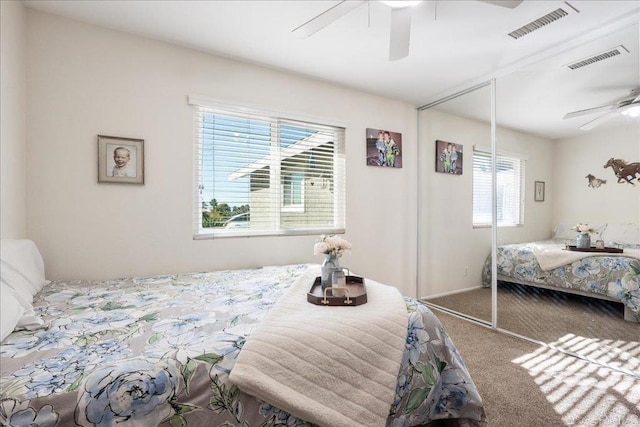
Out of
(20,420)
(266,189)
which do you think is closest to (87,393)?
(20,420)

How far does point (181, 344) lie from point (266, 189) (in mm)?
1908

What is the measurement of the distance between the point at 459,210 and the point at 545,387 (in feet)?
6.20

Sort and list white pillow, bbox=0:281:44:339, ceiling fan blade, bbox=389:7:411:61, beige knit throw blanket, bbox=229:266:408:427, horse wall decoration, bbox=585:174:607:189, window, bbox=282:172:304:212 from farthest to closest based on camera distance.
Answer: window, bbox=282:172:304:212, horse wall decoration, bbox=585:174:607:189, ceiling fan blade, bbox=389:7:411:61, white pillow, bbox=0:281:44:339, beige knit throw blanket, bbox=229:266:408:427

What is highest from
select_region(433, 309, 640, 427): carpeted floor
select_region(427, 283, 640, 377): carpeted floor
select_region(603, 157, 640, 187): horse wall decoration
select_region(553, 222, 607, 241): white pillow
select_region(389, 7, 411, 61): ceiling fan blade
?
select_region(389, 7, 411, 61): ceiling fan blade

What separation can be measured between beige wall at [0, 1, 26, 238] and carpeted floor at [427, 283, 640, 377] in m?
3.88

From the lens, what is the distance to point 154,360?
3.45 feet

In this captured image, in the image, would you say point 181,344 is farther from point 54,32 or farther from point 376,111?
point 376,111

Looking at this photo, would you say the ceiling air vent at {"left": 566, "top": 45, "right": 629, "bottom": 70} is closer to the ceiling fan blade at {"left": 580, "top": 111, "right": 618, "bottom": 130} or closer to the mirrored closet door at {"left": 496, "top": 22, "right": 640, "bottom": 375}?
the mirrored closet door at {"left": 496, "top": 22, "right": 640, "bottom": 375}

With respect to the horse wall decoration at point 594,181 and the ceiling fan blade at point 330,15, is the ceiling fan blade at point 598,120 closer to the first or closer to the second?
the horse wall decoration at point 594,181

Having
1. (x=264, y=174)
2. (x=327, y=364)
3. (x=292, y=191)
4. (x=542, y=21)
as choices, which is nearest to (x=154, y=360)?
(x=327, y=364)

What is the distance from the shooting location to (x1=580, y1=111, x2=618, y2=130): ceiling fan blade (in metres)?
2.15

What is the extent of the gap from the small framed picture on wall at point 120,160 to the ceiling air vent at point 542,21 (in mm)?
2998

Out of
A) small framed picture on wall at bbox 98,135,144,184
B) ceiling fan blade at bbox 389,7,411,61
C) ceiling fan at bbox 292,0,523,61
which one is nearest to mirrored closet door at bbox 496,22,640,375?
ceiling fan at bbox 292,0,523,61

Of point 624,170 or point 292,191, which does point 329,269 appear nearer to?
point 292,191
